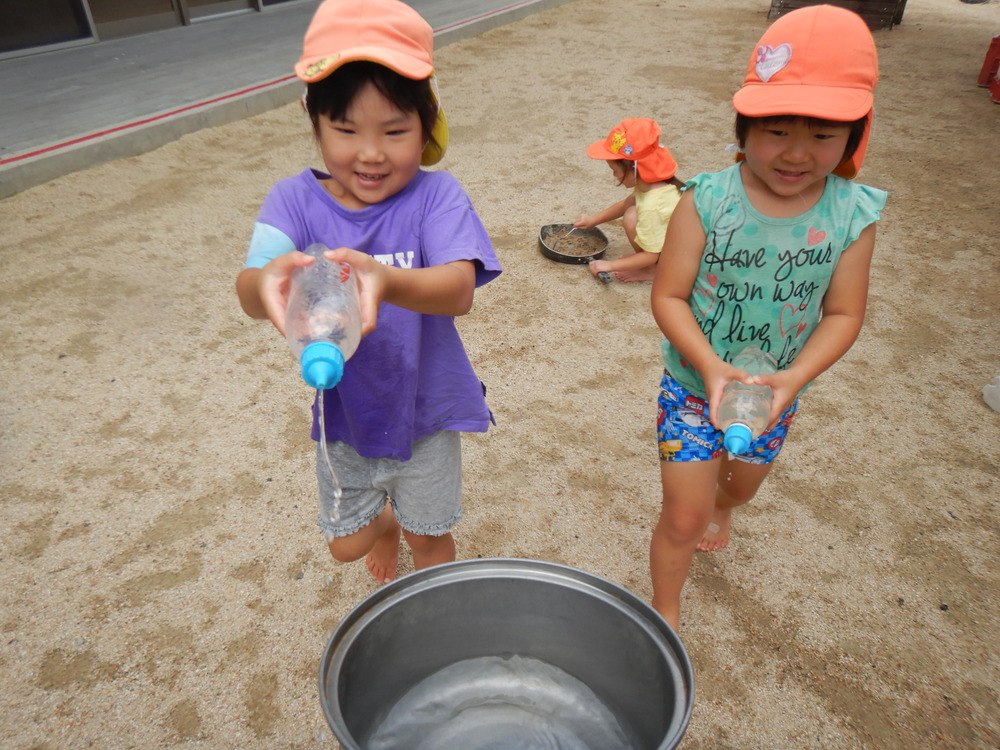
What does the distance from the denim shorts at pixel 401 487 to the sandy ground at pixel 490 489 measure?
36cm

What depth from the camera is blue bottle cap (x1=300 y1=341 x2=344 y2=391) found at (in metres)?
0.90

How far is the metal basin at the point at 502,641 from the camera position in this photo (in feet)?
4.00

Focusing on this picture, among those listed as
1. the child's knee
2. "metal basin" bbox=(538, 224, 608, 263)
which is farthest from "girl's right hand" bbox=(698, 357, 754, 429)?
"metal basin" bbox=(538, 224, 608, 263)

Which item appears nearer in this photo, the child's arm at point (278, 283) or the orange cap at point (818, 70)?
the child's arm at point (278, 283)

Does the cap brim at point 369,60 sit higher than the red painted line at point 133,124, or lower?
higher

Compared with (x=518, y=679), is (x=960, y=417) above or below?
below

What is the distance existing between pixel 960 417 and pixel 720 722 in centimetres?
159

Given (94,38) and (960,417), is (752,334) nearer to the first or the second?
(960,417)

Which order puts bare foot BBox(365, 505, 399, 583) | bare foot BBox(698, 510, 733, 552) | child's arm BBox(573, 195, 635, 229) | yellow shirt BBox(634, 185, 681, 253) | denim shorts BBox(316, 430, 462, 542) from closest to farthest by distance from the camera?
denim shorts BBox(316, 430, 462, 542), bare foot BBox(365, 505, 399, 583), bare foot BBox(698, 510, 733, 552), yellow shirt BBox(634, 185, 681, 253), child's arm BBox(573, 195, 635, 229)

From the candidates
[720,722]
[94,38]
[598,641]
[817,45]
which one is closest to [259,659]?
[598,641]

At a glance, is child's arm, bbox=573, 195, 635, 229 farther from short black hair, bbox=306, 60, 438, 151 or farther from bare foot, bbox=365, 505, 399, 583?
short black hair, bbox=306, 60, 438, 151

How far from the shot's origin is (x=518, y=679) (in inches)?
57.1

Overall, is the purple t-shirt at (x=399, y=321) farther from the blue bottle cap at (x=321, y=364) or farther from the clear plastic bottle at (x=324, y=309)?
the blue bottle cap at (x=321, y=364)

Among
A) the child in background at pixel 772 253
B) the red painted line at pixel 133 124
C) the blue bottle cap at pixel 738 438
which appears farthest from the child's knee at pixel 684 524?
the red painted line at pixel 133 124
